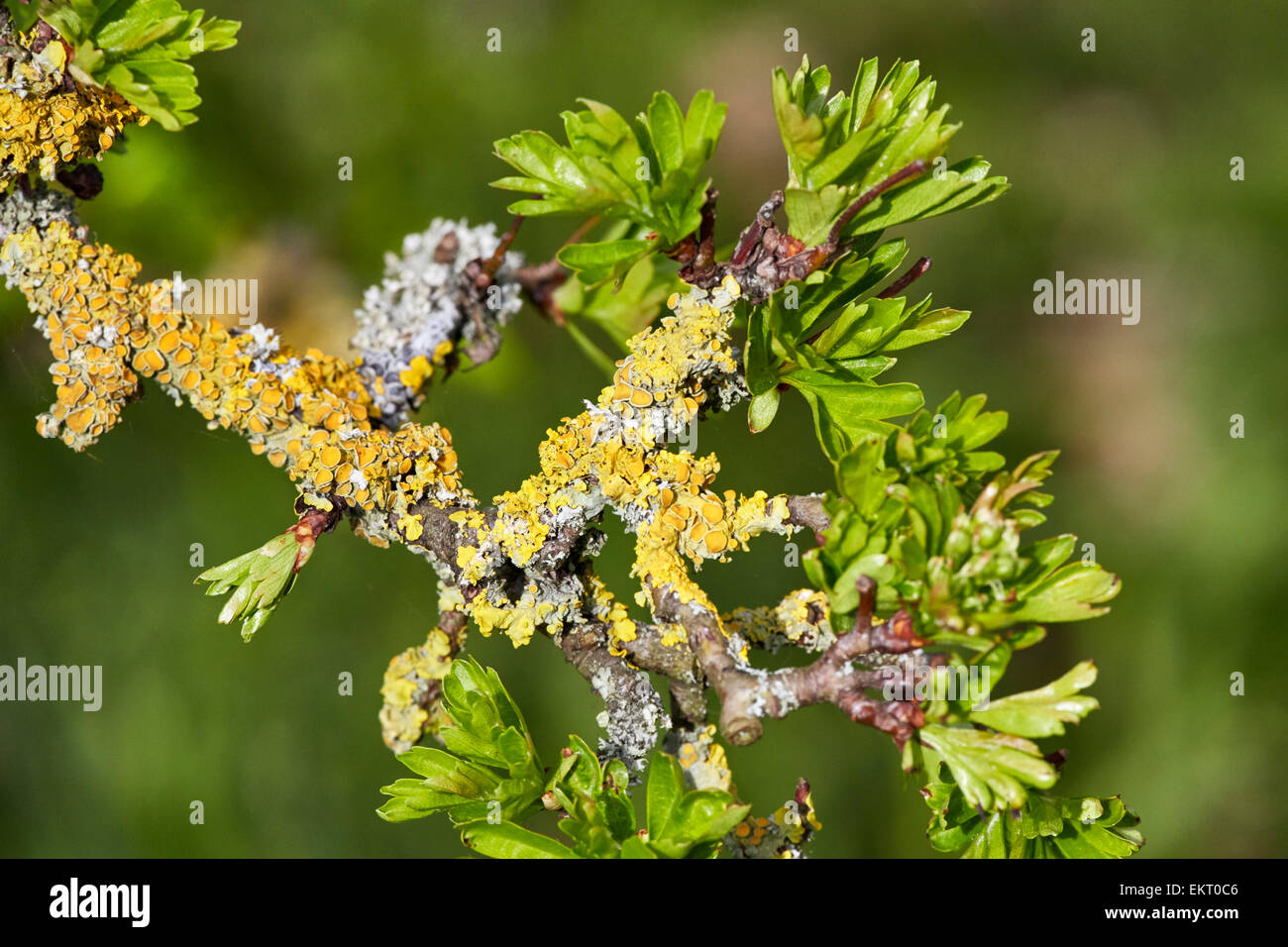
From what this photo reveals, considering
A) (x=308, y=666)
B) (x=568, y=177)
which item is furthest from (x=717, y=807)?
(x=308, y=666)

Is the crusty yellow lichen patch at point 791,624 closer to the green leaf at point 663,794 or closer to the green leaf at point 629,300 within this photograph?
the green leaf at point 663,794

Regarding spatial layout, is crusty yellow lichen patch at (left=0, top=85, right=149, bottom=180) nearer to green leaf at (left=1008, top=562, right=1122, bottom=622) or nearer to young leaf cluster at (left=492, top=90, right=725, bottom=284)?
young leaf cluster at (left=492, top=90, right=725, bottom=284)

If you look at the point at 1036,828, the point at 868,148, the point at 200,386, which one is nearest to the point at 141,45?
the point at 200,386

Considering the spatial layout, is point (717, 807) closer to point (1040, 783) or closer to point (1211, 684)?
point (1040, 783)

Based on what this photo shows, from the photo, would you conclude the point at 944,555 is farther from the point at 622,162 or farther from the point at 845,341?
the point at 622,162

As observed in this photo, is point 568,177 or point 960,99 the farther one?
A: point 960,99
